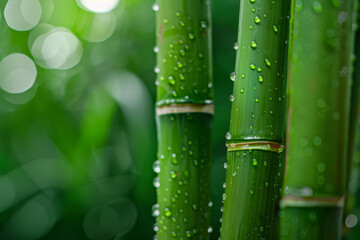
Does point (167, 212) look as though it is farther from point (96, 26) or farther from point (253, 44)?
point (96, 26)

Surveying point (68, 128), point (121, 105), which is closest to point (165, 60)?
point (121, 105)

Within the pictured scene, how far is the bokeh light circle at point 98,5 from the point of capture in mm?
1541

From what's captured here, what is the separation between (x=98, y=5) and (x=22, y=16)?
0.97 feet

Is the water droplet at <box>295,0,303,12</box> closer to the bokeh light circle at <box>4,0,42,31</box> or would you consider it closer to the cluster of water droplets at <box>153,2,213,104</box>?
the cluster of water droplets at <box>153,2,213,104</box>

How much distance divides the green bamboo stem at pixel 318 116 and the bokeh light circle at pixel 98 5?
4.00 feet

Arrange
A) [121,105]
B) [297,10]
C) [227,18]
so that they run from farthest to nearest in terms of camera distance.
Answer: [227,18], [121,105], [297,10]

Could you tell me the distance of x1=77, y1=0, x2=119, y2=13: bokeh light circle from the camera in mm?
1541

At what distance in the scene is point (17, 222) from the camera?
146 centimetres

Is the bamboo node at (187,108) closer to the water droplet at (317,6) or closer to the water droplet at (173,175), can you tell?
the water droplet at (173,175)

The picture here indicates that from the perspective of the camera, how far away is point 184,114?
571 mm

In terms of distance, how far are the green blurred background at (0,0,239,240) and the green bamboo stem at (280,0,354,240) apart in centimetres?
99

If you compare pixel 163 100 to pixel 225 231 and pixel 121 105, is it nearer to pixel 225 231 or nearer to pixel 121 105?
pixel 225 231

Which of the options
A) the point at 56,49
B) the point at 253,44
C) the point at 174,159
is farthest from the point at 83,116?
the point at 253,44

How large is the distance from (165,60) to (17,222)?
112cm
